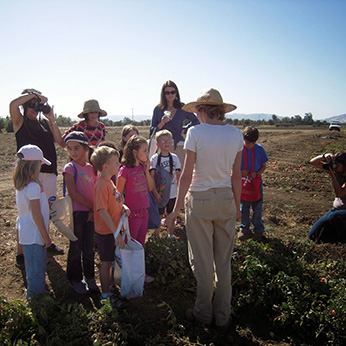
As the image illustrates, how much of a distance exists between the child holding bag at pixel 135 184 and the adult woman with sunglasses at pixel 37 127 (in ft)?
3.15

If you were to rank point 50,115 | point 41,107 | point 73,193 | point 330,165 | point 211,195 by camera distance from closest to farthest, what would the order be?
point 211,195
point 73,193
point 41,107
point 50,115
point 330,165

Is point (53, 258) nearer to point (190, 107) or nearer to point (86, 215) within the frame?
point (86, 215)

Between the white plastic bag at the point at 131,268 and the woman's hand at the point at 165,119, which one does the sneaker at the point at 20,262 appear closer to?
the white plastic bag at the point at 131,268

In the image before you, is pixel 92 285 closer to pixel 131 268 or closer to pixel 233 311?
pixel 131 268

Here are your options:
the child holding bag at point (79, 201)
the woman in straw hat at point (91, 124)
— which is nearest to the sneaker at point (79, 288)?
the child holding bag at point (79, 201)

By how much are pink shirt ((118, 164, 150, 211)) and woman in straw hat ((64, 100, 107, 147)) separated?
3.84ft

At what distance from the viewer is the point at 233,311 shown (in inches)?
132

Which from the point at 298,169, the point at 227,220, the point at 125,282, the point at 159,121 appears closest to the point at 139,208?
the point at 125,282

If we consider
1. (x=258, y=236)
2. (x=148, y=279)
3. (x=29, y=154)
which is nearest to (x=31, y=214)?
(x=29, y=154)

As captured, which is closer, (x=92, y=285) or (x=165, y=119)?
(x=92, y=285)

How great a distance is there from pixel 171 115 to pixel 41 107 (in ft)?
6.99

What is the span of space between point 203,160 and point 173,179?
6.84ft

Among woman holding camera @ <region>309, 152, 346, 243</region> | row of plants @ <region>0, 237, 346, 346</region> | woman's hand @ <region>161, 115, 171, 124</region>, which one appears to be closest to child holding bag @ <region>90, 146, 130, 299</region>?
row of plants @ <region>0, 237, 346, 346</region>

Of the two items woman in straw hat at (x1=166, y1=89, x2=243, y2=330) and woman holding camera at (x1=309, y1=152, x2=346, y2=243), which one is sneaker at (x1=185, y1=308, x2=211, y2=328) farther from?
woman holding camera at (x1=309, y1=152, x2=346, y2=243)
